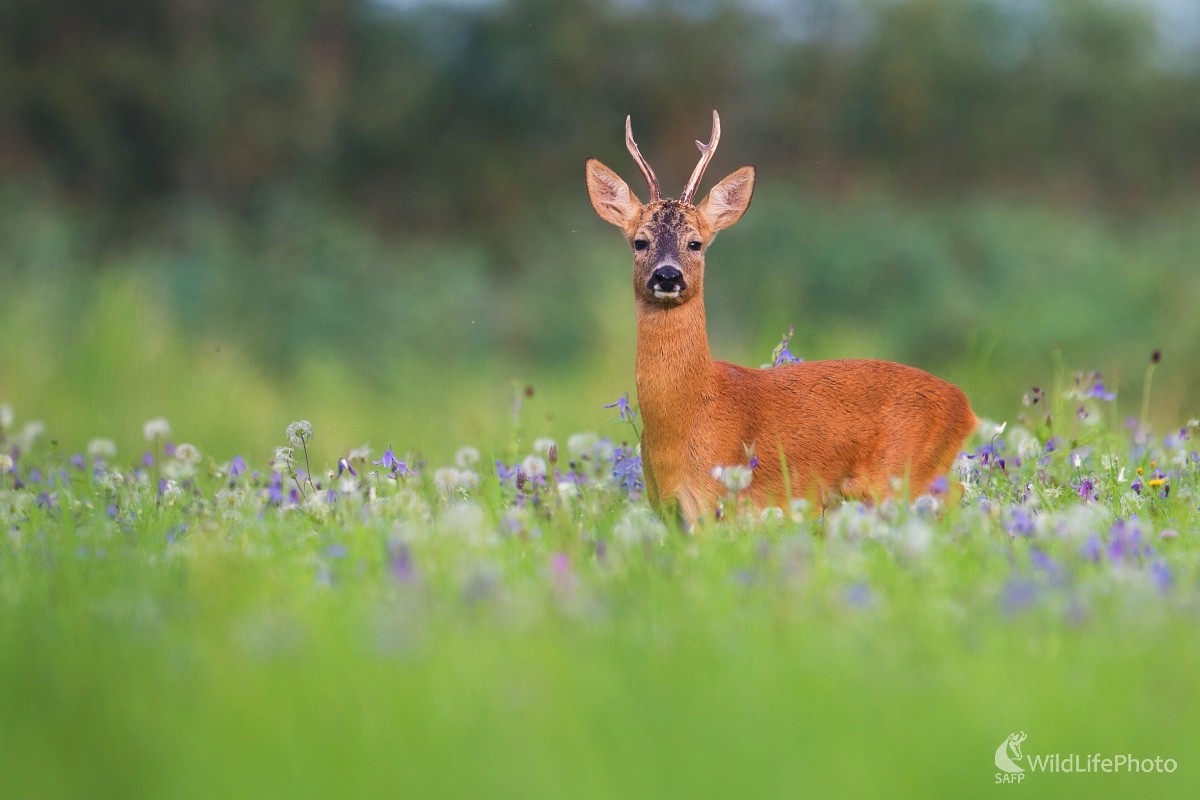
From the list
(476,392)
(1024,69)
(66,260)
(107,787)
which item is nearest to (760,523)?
(107,787)

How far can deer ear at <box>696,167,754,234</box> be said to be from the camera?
4.87 m

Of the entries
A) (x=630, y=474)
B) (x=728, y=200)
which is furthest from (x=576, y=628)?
(x=728, y=200)

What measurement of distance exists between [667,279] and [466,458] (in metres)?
1.30

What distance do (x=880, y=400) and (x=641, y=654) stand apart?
2403 millimetres

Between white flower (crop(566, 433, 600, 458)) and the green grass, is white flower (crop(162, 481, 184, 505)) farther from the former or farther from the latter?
white flower (crop(566, 433, 600, 458))

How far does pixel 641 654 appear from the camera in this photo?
8.96 ft

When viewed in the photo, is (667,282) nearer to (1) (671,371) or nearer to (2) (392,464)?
(1) (671,371)

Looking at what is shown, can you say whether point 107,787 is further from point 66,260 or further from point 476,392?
point 66,260

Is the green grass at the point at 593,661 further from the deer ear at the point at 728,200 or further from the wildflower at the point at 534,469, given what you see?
the deer ear at the point at 728,200

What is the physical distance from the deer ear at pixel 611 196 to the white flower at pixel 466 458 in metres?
1.06

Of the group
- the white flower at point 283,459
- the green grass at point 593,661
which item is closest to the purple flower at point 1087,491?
the green grass at point 593,661

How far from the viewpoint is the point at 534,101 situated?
18141 mm

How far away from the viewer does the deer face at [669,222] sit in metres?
4.53

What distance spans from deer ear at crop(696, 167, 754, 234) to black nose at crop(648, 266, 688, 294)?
0.47 m
